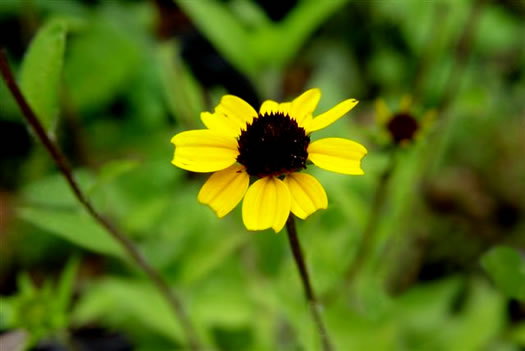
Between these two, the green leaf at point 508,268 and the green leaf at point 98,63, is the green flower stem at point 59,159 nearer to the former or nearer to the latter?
the green leaf at point 508,268

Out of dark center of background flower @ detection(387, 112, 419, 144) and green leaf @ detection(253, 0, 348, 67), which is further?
green leaf @ detection(253, 0, 348, 67)

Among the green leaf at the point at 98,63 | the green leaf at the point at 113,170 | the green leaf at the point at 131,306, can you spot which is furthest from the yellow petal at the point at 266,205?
the green leaf at the point at 98,63

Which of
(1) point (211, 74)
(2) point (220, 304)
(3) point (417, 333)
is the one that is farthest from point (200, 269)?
(1) point (211, 74)

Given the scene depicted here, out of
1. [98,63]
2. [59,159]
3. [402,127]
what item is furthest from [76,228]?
[98,63]

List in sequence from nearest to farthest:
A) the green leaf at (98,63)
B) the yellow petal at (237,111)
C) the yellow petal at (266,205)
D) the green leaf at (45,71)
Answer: the yellow petal at (266,205)
the yellow petal at (237,111)
the green leaf at (45,71)
the green leaf at (98,63)

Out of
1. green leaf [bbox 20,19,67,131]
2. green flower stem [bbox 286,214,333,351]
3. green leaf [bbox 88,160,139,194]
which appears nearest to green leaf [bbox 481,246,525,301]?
green flower stem [bbox 286,214,333,351]

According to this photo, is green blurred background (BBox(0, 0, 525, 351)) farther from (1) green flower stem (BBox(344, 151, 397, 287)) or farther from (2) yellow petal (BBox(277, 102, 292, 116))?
(2) yellow petal (BBox(277, 102, 292, 116))
